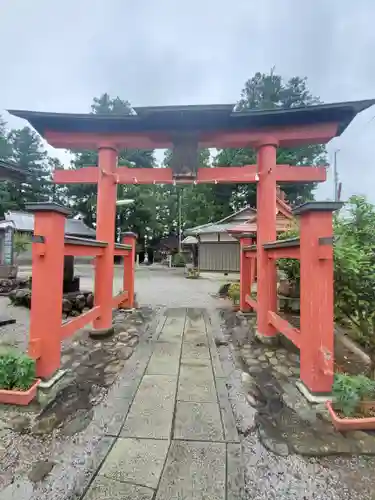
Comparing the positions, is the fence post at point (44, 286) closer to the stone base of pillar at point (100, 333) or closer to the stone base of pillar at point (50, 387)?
the stone base of pillar at point (50, 387)

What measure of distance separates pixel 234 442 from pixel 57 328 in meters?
1.94

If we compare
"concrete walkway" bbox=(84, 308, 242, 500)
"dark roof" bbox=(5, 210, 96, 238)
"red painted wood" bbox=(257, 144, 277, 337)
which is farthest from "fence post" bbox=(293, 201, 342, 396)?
"dark roof" bbox=(5, 210, 96, 238)

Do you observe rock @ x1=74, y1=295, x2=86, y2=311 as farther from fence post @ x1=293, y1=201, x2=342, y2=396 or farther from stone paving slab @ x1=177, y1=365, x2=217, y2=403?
fence post @ x1=293, y1=201, x2=342, y2=396

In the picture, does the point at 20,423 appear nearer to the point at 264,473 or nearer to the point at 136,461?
the point at 136,461

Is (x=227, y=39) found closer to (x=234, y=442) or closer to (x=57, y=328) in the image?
(x=57, y=328)

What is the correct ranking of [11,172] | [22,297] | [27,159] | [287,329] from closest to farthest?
[287,329]
[11,172]
[22,297]
[27,159]

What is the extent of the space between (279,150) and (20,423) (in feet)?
69.0

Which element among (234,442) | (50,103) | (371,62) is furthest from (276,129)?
Result: (50,103)

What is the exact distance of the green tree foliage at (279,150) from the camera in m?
20.1

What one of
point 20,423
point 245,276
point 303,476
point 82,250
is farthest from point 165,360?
point 245,276

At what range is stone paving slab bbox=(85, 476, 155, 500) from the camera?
1386mm

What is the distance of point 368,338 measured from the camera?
2.65 m

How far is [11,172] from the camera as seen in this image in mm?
5559

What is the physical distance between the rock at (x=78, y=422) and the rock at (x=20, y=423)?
11.8 inches
